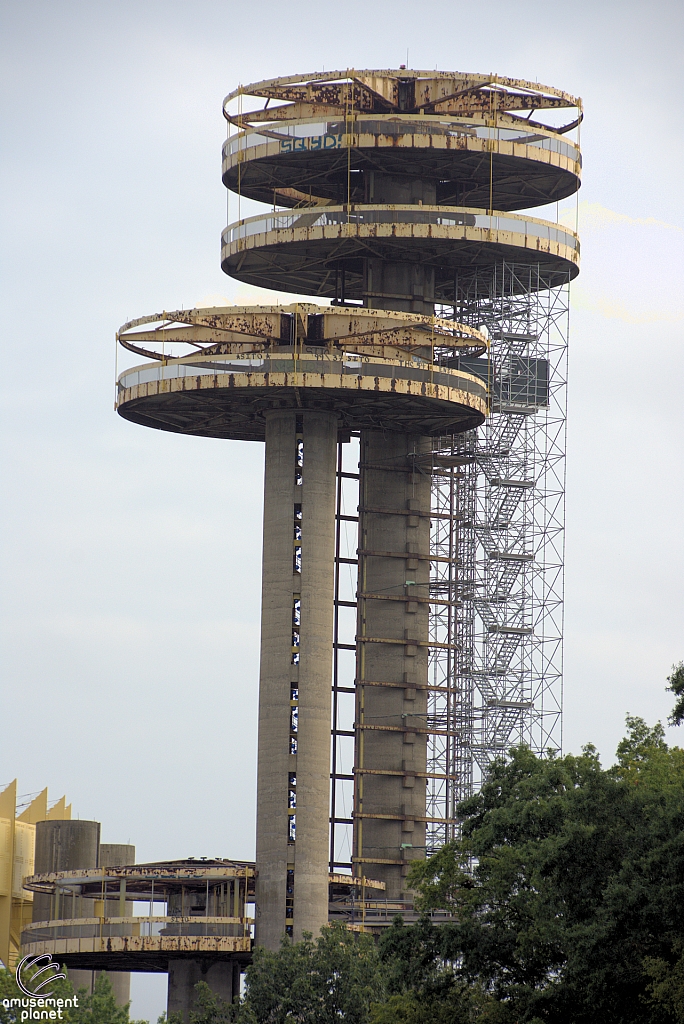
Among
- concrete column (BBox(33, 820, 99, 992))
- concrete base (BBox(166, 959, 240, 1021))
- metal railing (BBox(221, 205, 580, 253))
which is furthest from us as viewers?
metal railing (BBox(221, 205, 580, 253))

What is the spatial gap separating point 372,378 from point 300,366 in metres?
4.15

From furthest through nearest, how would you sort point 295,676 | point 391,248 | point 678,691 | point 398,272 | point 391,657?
1. point 398,272
2. point 391,248
3. point 391,657
4. point 295,676
5. point 678,691

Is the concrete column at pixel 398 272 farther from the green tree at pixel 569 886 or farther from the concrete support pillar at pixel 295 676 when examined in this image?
the green tree at pixel 569 886

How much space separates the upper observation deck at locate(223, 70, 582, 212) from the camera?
13000cm

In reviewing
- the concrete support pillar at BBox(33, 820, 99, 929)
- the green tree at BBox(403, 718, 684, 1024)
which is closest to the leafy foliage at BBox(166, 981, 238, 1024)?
the concrete support pillar at BBox(33, 820, 99, 929)

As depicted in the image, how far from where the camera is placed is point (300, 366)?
390 ft

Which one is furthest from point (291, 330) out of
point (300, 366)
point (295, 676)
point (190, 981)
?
point (190, 981)

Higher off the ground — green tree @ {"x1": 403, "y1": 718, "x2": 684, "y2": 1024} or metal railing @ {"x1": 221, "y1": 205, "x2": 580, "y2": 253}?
metal railing @ {"x1": 221, "y1": 205, "x2": 580, "y2": 253}

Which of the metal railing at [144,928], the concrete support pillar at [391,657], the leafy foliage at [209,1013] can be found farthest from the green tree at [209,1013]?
the concrete support pillar at [391,657]

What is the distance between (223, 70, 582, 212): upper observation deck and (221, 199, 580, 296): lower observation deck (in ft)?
8.45

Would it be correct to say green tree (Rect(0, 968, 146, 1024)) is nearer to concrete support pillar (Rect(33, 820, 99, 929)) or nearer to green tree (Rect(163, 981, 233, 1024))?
green tree (Rect(163, 981, 233, 1024))

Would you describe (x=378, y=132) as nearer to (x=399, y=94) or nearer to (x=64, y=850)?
(x=399, y=94)

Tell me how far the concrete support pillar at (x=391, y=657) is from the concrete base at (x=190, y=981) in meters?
14.6

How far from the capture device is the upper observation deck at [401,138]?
13000 cm
